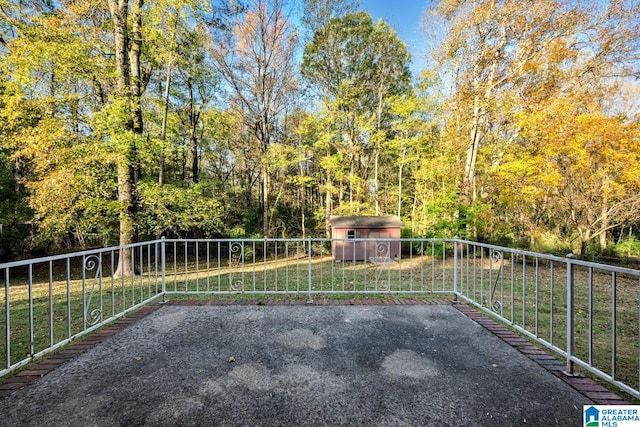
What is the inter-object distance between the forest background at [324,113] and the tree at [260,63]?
0.06 m

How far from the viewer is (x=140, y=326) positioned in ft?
10.2

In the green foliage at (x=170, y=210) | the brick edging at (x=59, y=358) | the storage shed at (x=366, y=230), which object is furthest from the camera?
the storage shed at (x=366, y=230)

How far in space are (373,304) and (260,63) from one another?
12.4m

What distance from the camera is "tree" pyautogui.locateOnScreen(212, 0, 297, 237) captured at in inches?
488

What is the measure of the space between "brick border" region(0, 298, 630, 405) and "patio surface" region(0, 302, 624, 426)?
30 millimetres

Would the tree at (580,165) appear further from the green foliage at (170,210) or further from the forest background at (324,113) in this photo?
the green foliage at (170,210)

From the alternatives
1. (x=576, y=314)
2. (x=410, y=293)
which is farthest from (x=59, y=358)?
(x=576, y=314)

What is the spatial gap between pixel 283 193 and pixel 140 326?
14.7 metres

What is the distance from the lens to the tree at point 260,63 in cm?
1241

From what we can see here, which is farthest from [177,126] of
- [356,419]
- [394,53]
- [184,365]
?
[356,419]

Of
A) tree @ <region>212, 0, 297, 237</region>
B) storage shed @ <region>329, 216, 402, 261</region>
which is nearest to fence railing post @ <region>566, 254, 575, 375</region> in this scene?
storage shed @ <region>329, 216, 402, 261</region>

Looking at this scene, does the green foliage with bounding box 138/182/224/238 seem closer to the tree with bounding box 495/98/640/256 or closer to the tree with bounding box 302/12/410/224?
the tree with bounding box 302/12/410/224

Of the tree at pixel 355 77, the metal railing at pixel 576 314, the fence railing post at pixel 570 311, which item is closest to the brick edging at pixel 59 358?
the metal railing at pixel 576 314

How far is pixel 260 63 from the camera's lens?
42.2ft
